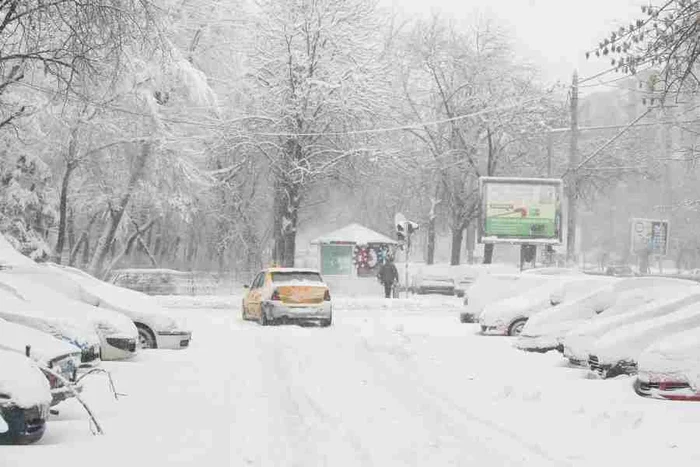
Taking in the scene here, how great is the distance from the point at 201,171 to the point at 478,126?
17.1 meters

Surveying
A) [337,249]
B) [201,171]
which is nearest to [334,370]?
[201,171]

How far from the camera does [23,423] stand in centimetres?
811

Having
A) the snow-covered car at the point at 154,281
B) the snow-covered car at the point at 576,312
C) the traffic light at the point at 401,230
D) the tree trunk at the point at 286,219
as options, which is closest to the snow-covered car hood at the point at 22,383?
the snow-covered car at the point at 576,312

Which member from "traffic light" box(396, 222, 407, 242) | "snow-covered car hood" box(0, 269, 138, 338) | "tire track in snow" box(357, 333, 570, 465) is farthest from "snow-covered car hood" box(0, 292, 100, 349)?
"traffic light" box(396, 222, 407, 242)

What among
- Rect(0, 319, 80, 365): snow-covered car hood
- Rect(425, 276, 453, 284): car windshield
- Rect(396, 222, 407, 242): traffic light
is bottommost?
Rect(0, 319, 80, 365): snow-covered car hood

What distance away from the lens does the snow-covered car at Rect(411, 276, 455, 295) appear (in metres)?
49.5

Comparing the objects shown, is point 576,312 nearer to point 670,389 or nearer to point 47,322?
point 670,389

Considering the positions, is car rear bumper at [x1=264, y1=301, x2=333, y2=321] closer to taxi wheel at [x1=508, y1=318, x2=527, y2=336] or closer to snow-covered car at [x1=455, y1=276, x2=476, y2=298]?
taxi wheel at [x1=508, y1=318, x2=527, y2=336]

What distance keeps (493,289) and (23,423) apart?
58.3 ft

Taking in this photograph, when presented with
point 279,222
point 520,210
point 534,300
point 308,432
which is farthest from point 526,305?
point 279,222

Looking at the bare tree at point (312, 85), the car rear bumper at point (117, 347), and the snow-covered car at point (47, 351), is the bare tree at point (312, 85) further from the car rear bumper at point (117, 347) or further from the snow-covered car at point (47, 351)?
the snow-covered car at point (47, 351)

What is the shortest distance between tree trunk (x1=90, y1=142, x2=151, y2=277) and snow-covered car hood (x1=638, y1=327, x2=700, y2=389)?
29870 mm

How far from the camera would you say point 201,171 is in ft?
136

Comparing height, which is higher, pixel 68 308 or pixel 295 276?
pixel 295 276
